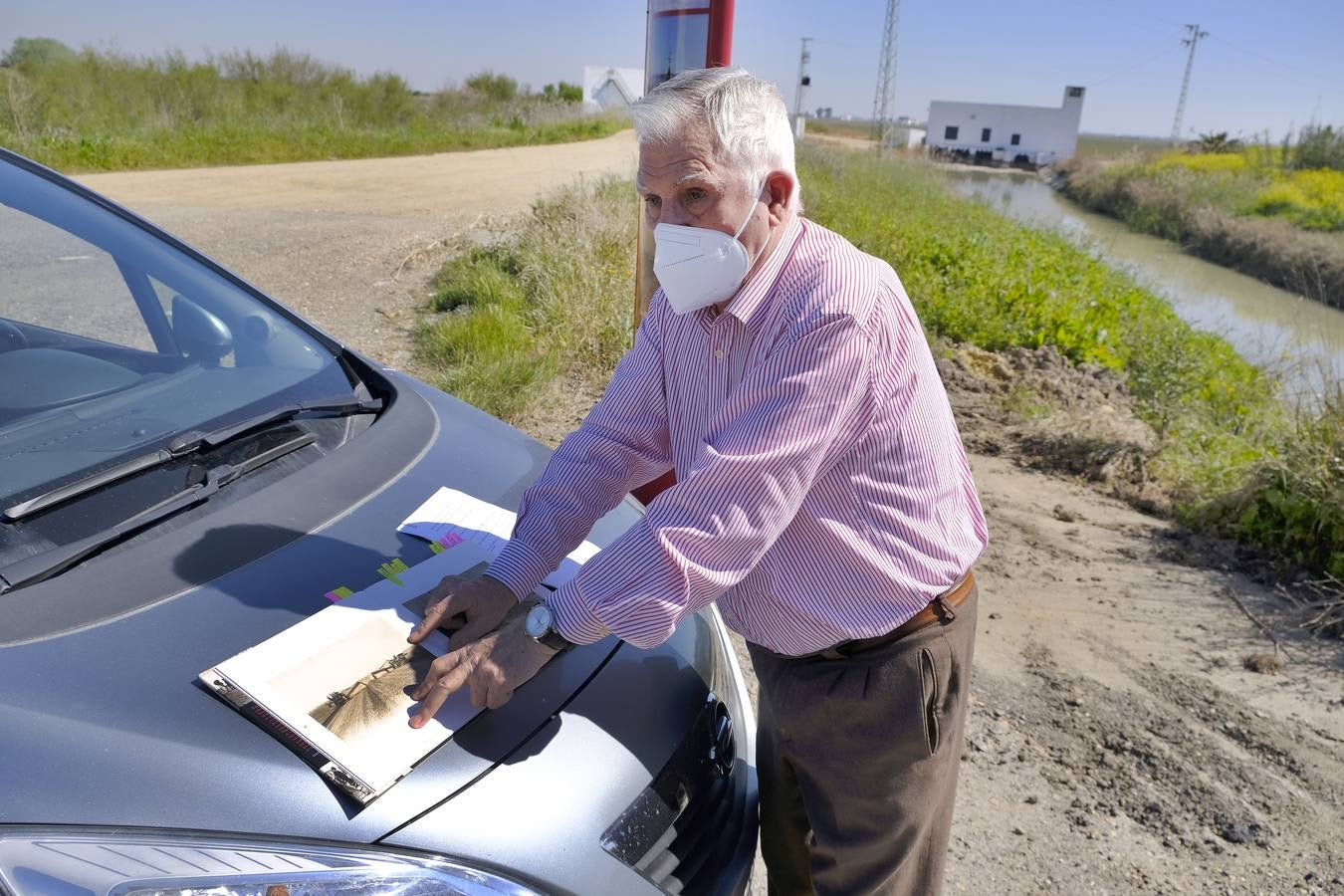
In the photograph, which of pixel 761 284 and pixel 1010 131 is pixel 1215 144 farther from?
pixel 761 284

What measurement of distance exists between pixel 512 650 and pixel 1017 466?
186 inches

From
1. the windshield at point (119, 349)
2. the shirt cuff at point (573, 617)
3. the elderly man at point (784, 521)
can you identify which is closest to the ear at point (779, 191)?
the elderly man at point (784, 521)

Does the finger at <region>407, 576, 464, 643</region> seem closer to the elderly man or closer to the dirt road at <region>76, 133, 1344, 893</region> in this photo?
the elderly man

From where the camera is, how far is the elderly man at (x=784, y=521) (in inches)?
55.8

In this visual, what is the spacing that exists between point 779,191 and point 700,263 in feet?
0.59

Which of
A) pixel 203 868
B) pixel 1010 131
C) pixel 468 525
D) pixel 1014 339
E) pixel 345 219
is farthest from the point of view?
pixel 1010 131

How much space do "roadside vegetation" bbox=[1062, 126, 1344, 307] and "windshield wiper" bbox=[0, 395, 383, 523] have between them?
19.4 meters

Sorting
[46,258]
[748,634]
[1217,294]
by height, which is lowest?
[1217,294]

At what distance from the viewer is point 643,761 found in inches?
61.8

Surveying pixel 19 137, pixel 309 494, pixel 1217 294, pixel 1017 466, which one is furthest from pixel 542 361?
pixel 1217 294

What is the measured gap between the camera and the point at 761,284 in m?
1.53

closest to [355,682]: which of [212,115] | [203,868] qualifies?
[203,868]

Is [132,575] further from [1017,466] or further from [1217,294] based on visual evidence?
[1217,294]

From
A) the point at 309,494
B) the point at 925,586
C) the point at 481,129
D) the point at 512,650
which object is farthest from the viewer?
the point at 481,129
